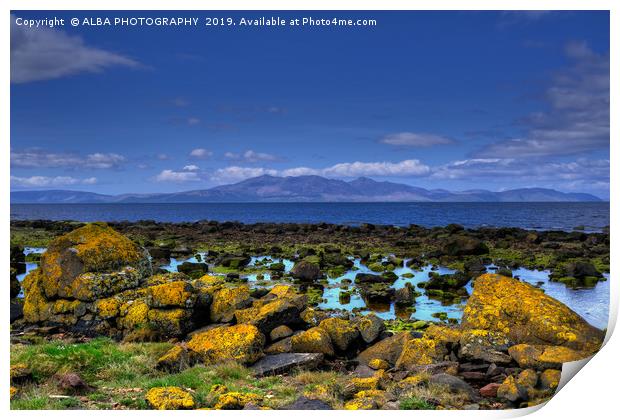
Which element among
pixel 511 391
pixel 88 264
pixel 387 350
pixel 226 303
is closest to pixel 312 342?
pixel 387 350

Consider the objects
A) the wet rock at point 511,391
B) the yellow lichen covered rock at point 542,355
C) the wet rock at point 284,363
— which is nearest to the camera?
the wet rock at point 511,391

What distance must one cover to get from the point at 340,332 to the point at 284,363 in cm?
194

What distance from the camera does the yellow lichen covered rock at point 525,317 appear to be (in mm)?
11555

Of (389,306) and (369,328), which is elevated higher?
(369,328)

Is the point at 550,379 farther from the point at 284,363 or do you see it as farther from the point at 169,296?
the point at 169,296

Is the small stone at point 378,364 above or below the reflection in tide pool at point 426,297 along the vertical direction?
above

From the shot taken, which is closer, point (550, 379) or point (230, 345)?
point (550, 379)

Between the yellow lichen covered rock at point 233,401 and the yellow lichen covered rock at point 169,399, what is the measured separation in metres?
0.46

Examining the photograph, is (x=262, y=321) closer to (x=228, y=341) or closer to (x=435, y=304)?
(x=228, y=341)

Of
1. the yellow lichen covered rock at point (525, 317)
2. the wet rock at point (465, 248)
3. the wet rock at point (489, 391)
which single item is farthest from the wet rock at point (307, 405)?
the wet rock at point (465, 248)

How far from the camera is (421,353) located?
39.0ft

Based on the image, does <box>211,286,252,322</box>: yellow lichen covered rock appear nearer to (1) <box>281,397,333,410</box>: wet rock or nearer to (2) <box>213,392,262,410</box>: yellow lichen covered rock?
(2) <box>213,392,262,410</box>: yellow lichen covered rock

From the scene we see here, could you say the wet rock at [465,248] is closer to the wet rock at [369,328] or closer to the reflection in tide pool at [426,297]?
the reflection in tide pool at [426,297]

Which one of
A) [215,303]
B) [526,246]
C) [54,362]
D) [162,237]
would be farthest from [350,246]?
[54,362]
